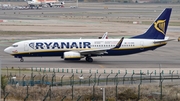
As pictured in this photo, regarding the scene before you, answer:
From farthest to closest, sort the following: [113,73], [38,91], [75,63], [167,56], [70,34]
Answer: [70,34] → [167,56] → [75,63] → [113,73] → [38,91]

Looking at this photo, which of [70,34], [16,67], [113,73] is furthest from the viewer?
[70,34]

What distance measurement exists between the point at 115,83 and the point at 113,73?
27.6ft

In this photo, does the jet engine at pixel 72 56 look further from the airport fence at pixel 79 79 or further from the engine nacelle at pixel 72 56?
the airport fence at pixel 79 79

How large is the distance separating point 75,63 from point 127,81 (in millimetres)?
16637

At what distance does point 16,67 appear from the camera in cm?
6475

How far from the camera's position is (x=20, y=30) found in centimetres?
12100

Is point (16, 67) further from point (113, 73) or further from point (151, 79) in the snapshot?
point (151, 79)

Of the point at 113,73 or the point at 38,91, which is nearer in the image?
the point at 38,91

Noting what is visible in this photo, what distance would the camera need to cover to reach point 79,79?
179ft

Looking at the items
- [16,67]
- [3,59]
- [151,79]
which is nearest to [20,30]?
[3,59]

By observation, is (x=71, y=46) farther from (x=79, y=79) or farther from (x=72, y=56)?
(x=79, y=79)

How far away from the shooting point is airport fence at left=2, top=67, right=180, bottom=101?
49031 millimetres

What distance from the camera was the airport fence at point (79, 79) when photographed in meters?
49.0

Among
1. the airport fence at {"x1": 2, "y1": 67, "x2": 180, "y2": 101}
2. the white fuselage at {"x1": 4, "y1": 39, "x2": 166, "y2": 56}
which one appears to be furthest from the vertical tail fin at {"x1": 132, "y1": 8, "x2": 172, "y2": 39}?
the airport fence at {"x1": 2, "y1": 67, "x2": 180, "y2": 101}
